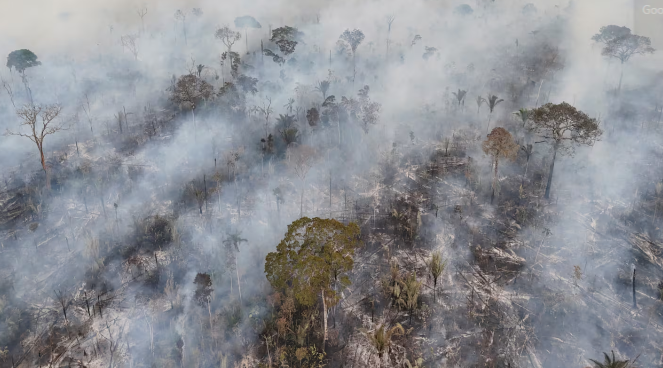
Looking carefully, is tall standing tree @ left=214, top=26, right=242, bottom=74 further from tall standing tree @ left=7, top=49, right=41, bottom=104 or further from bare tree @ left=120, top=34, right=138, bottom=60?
tall standing tree @ left=7, top=49, right=41, bottom=104

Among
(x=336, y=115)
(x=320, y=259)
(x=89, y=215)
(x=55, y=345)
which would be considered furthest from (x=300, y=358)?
(x=336, y=115)

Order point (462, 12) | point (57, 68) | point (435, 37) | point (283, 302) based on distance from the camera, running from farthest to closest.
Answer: point (462, 12) < point (435, 37) < point (57, 68) < point (283, 302)

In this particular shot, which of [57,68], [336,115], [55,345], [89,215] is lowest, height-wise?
[55,345]

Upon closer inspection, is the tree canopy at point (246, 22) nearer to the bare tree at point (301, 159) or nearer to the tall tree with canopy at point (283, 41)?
the tall tree with canopy at point (283, 41)

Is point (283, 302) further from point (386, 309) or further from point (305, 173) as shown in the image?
point (305, 173)

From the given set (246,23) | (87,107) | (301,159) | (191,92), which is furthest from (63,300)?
(246,23)

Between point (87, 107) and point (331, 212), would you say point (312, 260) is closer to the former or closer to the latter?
point (331, 212)

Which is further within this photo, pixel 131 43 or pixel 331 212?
pixel 131 43

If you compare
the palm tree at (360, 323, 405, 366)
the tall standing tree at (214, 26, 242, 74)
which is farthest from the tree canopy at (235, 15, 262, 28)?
the palm tree at (360, 323, 405, 366)
